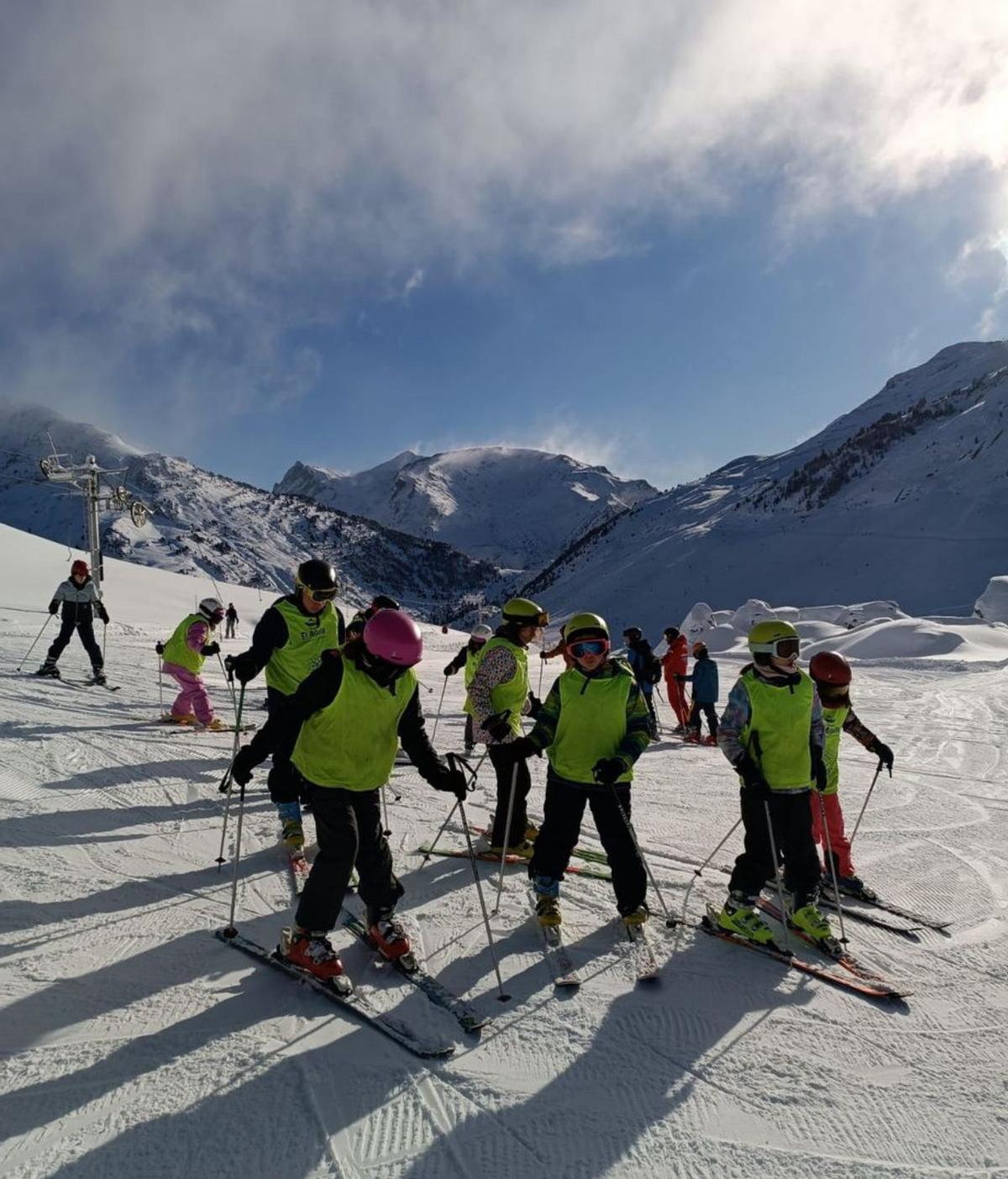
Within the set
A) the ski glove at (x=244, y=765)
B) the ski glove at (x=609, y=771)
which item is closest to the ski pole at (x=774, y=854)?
the ski glove at (x=609, y=771)

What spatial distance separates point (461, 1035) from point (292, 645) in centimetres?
315

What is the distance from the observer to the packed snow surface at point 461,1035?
253 centimetres

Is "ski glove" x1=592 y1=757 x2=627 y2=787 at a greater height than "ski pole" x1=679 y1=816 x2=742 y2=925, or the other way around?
"ski glove" x1=592 y1=757 x2=627 y2=787

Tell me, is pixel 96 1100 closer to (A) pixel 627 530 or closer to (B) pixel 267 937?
(B) pixel 267 937

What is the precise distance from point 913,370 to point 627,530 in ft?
251

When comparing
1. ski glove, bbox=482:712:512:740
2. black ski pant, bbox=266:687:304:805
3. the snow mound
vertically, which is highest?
the snow mound

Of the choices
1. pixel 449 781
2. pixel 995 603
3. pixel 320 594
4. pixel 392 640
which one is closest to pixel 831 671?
pixel 449 781

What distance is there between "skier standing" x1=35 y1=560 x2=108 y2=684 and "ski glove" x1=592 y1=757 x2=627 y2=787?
32.7ft

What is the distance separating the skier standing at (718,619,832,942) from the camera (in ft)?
13.7

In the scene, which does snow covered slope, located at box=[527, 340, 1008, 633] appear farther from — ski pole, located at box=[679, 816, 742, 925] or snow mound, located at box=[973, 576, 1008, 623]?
ski pole, located at box=[679, 816, 742, 925]

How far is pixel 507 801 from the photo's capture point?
5051 millimetres

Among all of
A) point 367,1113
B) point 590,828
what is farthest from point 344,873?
point 590,828

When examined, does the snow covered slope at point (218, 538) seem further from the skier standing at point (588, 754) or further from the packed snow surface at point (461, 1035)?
the skier standing at point (588, 754)

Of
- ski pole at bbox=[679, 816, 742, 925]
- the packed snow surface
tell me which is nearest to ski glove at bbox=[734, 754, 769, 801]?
ski pole at bbox=[679, 816, 742, 925]
